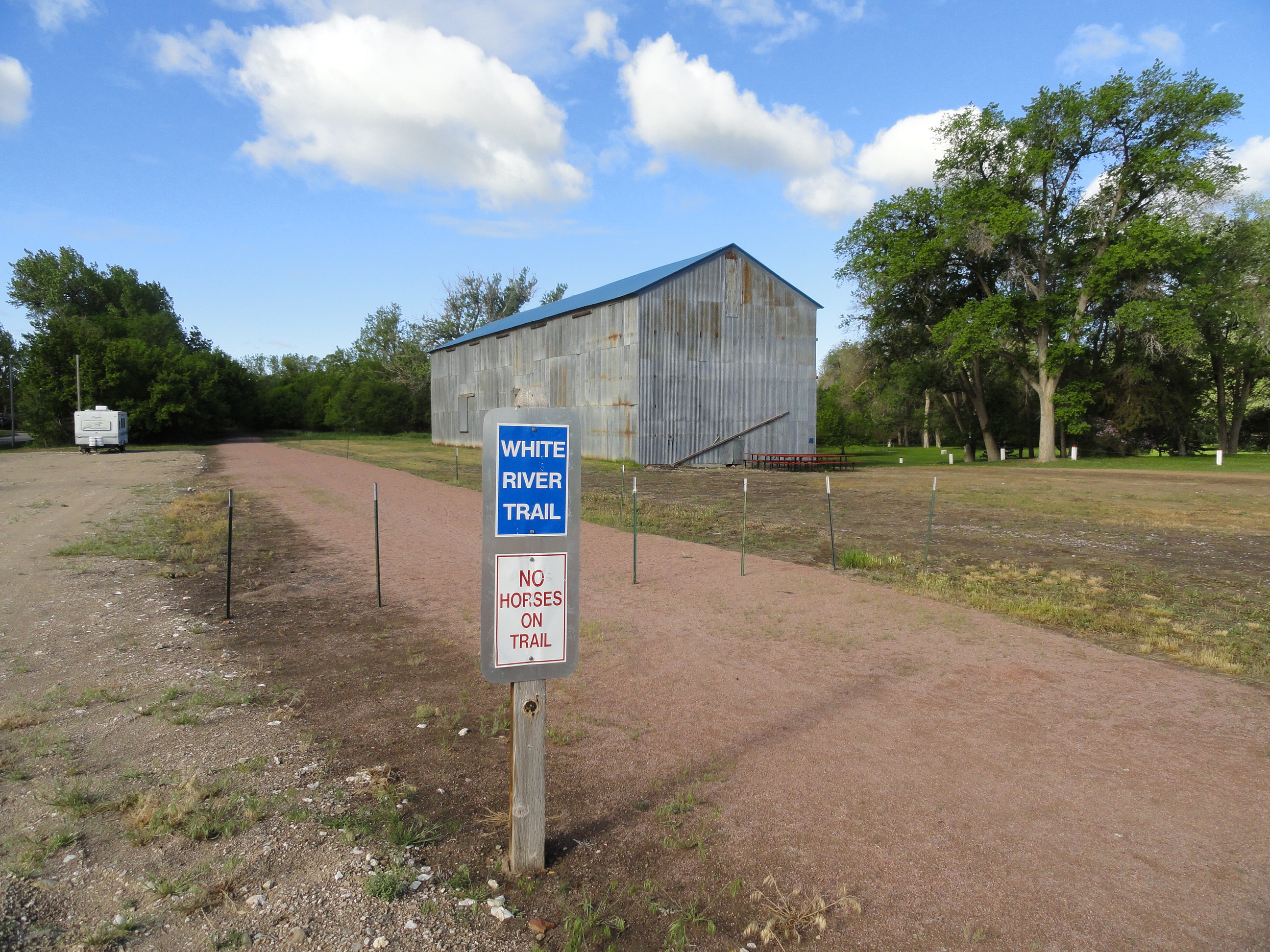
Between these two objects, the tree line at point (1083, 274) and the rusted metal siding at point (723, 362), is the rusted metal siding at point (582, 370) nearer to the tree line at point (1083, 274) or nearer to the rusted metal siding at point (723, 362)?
the rusted metal siding at point (723, 362)

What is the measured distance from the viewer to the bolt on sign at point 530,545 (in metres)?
3.44

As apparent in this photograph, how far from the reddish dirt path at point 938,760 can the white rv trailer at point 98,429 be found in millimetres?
46049

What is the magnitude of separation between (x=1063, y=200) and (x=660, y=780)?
47.0m

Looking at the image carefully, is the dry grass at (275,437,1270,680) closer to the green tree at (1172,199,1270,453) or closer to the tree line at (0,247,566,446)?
the green tree at (1172,199,1270,453)

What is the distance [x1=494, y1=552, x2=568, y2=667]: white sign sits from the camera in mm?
3490

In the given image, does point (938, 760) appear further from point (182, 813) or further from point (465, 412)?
point (465, 412)

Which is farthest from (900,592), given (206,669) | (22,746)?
(22,746)

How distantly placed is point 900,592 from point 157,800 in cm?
811

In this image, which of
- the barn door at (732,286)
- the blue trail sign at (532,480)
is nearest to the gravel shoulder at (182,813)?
the blue trail sign at (532,480)

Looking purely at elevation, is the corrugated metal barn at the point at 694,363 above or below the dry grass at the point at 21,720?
above

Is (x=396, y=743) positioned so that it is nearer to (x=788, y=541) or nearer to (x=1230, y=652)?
(x=1230, y=652)

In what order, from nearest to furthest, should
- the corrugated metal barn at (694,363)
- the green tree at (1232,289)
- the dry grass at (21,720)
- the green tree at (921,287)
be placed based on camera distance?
the dry grass at (21,720) → the corrugated metal barn at (694,363) → the green tree at (1232,289) → the green tree at (921,287)

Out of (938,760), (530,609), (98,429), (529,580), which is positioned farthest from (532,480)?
(98,429)

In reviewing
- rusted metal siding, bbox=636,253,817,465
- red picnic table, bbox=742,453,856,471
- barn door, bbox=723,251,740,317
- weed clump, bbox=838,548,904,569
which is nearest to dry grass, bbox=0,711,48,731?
weed clump, bbox=838,548,904,569
